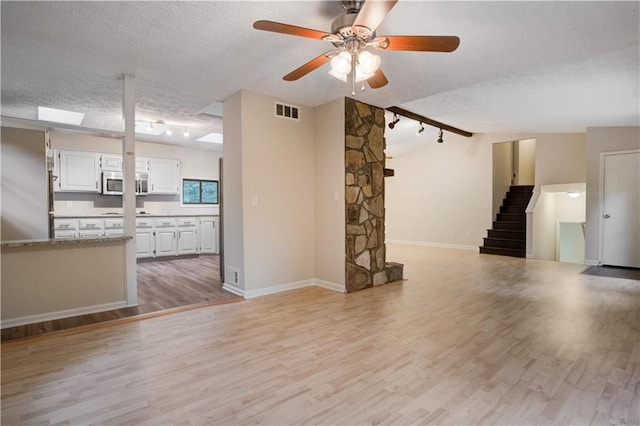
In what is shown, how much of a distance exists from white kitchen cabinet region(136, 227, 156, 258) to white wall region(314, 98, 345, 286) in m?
3.87

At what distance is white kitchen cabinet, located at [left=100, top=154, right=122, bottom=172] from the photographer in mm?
6418

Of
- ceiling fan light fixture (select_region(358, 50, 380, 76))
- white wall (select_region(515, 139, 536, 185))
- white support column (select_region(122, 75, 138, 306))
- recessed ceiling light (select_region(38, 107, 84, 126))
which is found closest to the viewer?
ceiling fan light fixture (select_region(358, 50, 380, 76))

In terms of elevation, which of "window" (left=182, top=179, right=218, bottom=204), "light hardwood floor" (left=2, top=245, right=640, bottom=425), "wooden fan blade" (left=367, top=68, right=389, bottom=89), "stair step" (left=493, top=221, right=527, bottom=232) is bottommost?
"light hardwood floor" (left=2, top=245, right=640, bottom=425)

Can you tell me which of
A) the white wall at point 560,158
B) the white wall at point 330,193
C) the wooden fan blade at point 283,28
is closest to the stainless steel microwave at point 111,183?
the white wall at point 330,193

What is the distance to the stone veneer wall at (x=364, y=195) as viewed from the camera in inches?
172

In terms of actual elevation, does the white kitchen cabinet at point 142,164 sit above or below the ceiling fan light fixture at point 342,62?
below

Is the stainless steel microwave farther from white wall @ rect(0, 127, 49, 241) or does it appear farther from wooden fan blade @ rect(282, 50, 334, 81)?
wooden fan blade @ rect(282, 50, 334, 81)

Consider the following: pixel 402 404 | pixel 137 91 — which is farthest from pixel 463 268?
pixel 137 91

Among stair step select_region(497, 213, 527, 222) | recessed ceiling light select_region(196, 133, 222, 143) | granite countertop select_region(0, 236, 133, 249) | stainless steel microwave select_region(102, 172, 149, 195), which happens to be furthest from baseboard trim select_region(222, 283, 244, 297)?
stair step select_region(497, 213, 527, 222)

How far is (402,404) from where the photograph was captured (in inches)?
73.5

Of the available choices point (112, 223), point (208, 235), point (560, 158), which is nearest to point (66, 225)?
point (112, 223)

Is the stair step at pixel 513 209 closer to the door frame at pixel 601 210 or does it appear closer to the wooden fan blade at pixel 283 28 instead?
the door frame at pixel 601 210

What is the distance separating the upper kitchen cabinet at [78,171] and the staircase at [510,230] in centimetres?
873

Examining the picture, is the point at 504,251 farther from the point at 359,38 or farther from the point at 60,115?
the point at 60,115
